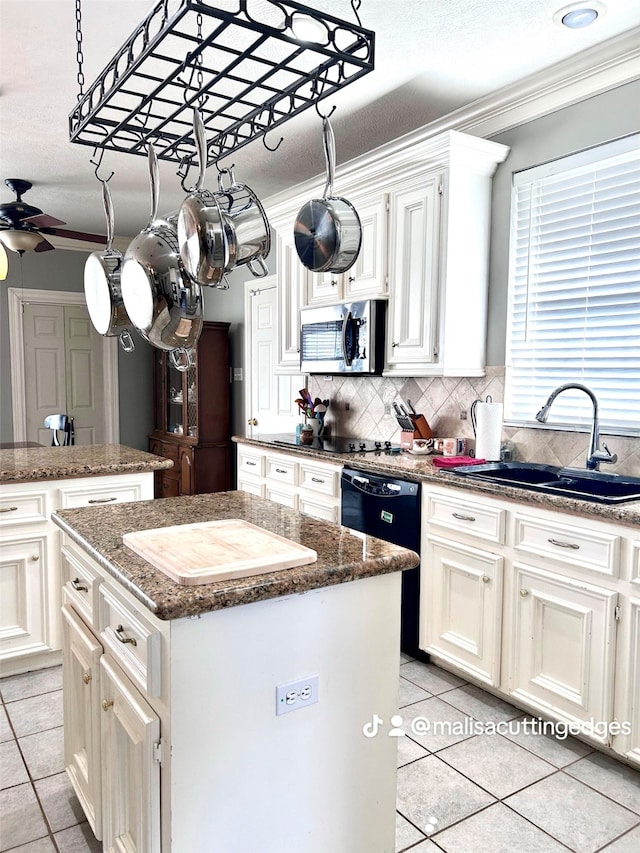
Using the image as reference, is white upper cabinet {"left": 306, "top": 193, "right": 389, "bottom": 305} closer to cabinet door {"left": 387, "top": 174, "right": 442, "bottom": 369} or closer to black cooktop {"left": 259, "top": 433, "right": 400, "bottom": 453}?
cabinet door {"left": 387, "top": 174, "right": 442, "bottom": 369}

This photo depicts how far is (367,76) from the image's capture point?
2.95 m

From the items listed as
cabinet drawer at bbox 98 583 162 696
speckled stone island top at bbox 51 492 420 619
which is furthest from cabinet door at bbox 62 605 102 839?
speckled stone island top at bbox 51 492 420 619

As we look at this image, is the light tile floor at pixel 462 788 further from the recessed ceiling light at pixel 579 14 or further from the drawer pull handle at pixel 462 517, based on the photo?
the recessed ceiling light at pixel 579 14

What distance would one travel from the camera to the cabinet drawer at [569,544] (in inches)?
83.3

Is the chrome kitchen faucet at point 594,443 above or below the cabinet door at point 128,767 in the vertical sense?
above

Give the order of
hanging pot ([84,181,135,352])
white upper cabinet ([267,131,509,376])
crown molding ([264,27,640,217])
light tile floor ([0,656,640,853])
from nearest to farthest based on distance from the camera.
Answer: light tile floor ([0,656,640,853])
hanging pot ([84,181,135,352])
crown molding ([264,27,640,217])
white upper cabinet ([267,131,509,376])

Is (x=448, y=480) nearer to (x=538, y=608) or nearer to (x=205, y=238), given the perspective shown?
(x=538, y=608)

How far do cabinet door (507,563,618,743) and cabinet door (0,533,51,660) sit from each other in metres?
2.00

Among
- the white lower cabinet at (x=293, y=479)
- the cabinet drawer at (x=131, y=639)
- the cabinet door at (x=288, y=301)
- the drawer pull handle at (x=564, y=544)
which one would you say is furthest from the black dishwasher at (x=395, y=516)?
the cabinet drawer at (x=131, y=639)

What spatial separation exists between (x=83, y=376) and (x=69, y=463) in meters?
3.69

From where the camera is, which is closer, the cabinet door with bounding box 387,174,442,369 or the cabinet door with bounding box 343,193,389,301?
the cabinet door with bounding box 387,174,442,369

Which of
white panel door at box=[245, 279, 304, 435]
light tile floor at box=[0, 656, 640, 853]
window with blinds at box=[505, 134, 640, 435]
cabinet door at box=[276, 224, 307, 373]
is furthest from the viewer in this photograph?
white panel door at box=[245, 279, 304, 435]

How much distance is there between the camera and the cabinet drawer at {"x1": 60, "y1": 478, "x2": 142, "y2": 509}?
111 inches

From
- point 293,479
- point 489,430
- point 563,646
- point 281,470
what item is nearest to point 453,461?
point 489,430
